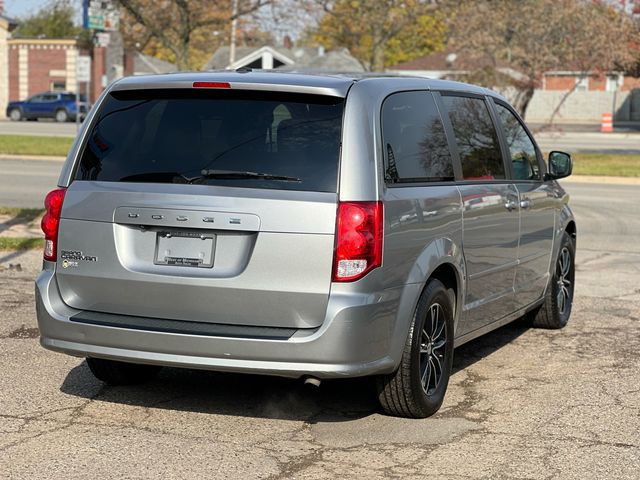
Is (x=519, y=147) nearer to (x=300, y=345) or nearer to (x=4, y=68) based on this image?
(x=300, y=345)

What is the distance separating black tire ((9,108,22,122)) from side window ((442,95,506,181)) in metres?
57.7

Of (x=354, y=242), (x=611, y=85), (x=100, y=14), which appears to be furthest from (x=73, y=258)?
(x=611, y=85)

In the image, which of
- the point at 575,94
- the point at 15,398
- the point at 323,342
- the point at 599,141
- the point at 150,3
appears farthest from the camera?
the point at 575,94

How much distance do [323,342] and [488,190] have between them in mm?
2056

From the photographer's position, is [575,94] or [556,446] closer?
[556,446]

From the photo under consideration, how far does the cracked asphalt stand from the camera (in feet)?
17.5

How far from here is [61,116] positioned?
61.6m

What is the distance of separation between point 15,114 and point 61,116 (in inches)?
117

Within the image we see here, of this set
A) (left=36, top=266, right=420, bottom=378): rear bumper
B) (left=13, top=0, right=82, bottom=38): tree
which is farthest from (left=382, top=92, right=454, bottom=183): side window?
(left=13, top=0, right=82, bottom=38): tree

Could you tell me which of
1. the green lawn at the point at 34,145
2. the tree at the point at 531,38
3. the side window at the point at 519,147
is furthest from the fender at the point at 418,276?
the tree at the point at 531,38

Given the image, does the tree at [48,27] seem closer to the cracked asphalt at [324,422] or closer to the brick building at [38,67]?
the brick building at [38,67]

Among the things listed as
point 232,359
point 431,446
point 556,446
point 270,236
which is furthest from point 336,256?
point 556,446

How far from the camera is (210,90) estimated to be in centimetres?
601

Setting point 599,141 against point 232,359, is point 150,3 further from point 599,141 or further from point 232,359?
point 232,359
